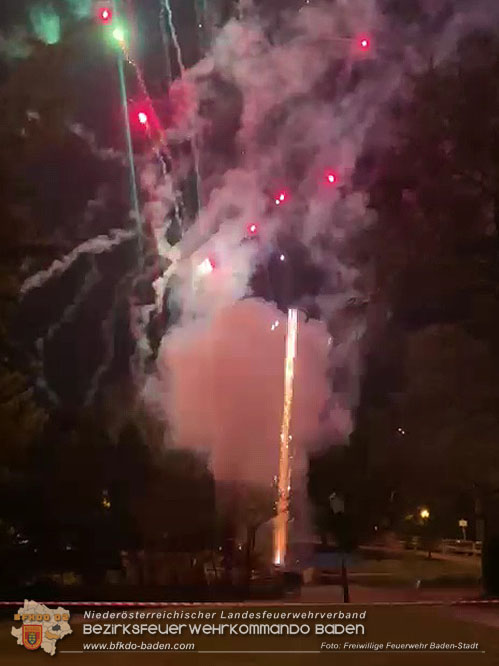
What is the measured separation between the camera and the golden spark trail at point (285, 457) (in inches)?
99.7

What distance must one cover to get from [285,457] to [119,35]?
1.61 meters

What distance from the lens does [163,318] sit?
9.06ft

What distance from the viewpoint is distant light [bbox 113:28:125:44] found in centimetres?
289

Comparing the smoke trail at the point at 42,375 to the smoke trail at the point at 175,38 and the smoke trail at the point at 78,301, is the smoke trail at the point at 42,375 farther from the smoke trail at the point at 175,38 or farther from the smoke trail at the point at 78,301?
the smoke trail at the point at 175,38

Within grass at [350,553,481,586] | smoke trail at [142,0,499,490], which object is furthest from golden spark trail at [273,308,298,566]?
grass at [350,553,481,586]

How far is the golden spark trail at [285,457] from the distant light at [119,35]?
1.16 m

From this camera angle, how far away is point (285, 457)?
2.62 m

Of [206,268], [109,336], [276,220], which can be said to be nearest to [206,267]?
[206,268]

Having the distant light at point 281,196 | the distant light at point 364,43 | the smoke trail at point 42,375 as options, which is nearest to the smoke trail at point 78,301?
the smoke trail at point 42,375

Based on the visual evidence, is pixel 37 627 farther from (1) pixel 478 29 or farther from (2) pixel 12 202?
(1) pixel 478 29

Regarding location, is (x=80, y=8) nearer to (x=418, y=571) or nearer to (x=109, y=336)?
(x=109, y=336)

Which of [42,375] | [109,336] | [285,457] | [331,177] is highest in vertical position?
[331,177]

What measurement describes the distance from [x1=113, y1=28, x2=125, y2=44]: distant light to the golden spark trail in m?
1.16

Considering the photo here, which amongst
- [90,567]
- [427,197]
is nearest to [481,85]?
[427,197]
